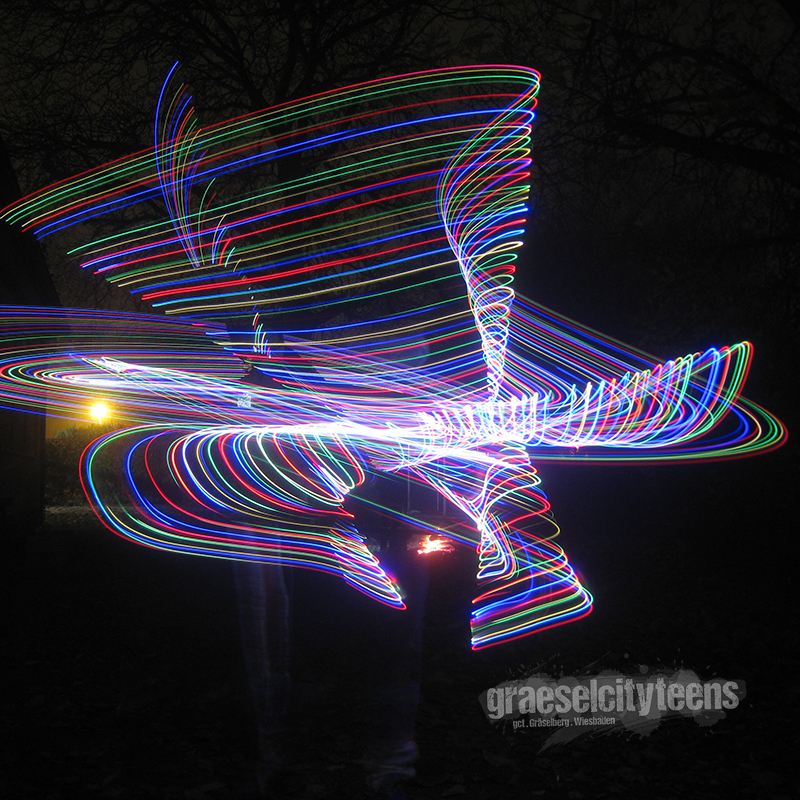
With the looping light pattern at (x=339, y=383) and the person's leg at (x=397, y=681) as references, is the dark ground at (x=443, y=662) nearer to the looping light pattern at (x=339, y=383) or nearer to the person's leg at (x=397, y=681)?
the person's leg at (x=397, y=681)

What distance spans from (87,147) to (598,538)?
8.98 meters

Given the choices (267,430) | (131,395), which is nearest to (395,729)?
(267,430)

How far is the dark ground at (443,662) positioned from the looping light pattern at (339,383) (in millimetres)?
590

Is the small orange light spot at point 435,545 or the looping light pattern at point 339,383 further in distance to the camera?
the small orange light spot at point 435,545

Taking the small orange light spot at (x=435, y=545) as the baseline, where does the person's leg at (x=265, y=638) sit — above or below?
below

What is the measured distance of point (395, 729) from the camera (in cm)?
425

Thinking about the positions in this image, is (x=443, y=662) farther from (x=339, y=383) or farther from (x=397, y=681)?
(x=339, y=383)

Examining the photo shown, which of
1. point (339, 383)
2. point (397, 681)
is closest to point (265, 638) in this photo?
point (397, 681)

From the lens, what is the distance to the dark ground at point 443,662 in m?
3.72

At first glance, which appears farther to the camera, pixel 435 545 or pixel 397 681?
pixel 435 545

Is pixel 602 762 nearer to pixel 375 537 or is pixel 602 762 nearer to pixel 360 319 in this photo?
pixel 375 537

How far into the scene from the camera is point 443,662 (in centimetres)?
559

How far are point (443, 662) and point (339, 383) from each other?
175 inches

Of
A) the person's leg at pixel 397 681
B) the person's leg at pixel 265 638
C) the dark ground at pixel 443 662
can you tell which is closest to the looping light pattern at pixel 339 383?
the person's leg at pixel 265 638
